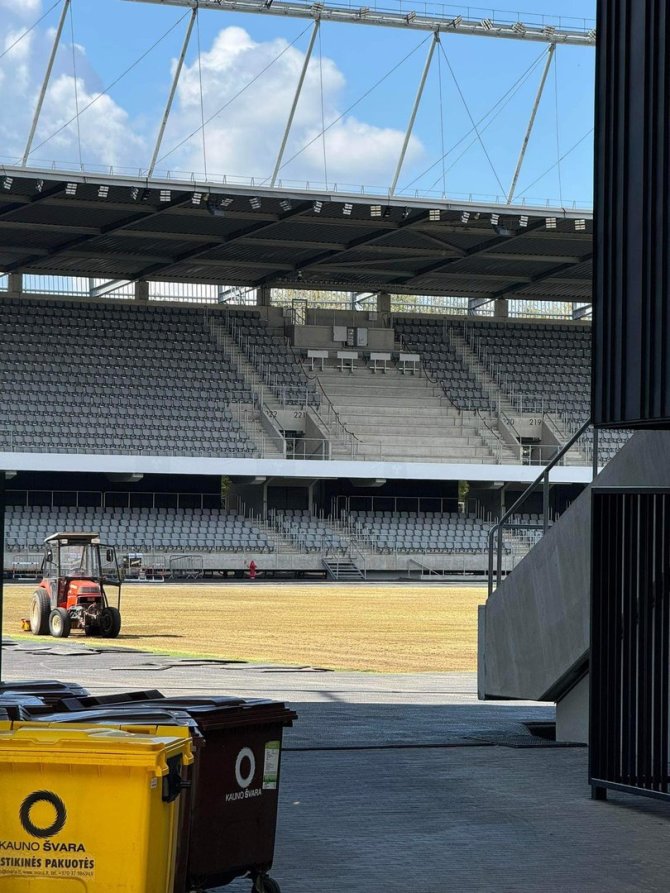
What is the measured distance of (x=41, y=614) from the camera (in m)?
27.5

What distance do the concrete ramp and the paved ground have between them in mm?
565

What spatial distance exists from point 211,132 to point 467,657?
1025 inches

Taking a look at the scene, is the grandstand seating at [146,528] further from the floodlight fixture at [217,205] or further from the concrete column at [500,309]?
the concrete column at [500,309]

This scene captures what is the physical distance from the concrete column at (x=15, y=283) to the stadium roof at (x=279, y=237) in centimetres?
83

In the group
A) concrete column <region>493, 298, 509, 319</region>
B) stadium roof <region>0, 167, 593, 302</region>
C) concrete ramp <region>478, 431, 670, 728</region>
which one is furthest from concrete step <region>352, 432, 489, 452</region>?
concrete ramp <region>478, 431, 670, 728</region>

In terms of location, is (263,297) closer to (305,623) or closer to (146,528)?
(146,528)

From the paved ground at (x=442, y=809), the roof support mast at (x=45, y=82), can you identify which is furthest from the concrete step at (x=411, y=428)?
the paved ground at (x=442, y=809)

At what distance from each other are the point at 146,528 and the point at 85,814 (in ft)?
152

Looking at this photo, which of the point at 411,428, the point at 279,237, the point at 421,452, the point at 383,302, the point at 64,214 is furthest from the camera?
the point at 383,302

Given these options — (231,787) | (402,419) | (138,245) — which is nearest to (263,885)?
(231,787)

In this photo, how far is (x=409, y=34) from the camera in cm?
4641

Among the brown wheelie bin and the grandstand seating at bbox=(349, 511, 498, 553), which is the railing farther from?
the brown wheelie bin

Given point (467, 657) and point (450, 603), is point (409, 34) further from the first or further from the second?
point (467, 657)

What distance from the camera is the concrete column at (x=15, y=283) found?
55.6m
